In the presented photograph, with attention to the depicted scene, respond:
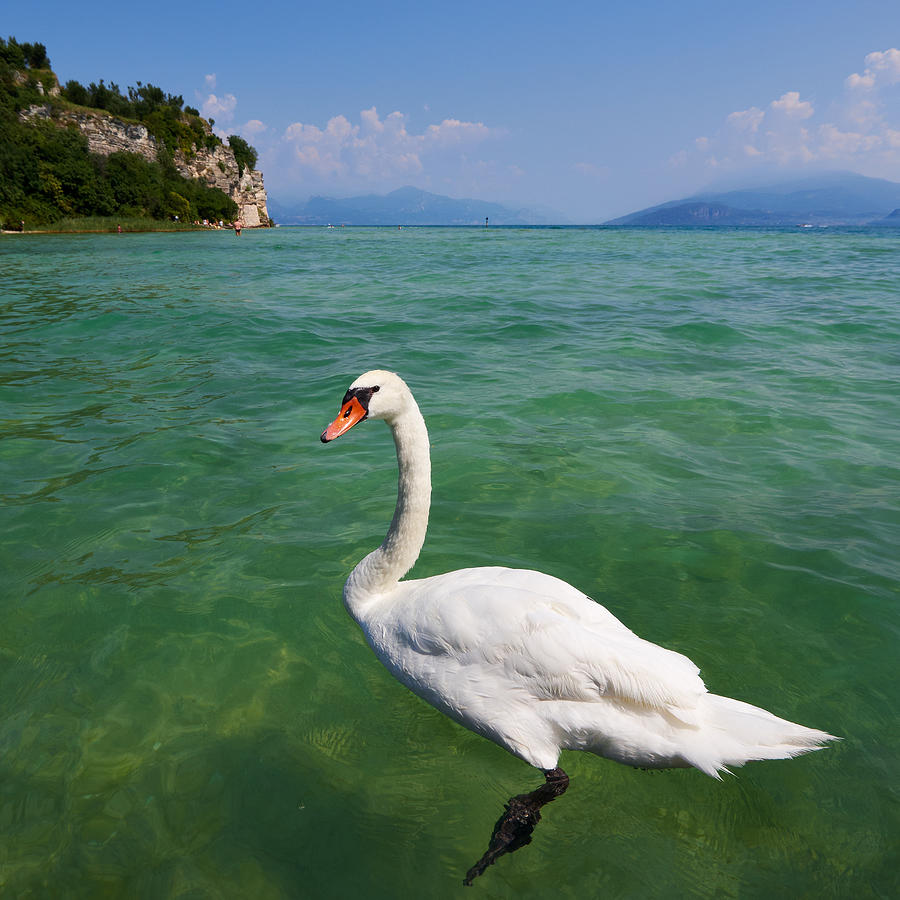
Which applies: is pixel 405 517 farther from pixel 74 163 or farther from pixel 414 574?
pixel 74 163

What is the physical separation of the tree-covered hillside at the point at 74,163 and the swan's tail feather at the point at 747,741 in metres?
71.9

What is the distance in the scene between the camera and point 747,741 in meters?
2.29

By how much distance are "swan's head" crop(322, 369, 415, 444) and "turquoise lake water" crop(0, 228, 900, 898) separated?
1554 mm

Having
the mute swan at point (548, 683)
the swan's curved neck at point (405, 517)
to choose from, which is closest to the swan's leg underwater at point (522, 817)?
the mute swan at point (548, 683)

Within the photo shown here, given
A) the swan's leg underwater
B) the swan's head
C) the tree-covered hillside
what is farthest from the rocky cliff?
the swan's leg underwater

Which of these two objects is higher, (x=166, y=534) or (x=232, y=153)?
(x=232, y=153)

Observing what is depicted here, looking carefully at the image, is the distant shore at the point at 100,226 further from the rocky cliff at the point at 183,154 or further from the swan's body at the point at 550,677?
the swan's body at the point at 550,677

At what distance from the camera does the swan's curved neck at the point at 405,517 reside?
3.25 metres

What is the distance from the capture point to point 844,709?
10.3ft

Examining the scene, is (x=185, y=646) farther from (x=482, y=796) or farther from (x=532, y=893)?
(x=532, y=893)

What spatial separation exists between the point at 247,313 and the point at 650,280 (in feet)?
45.6

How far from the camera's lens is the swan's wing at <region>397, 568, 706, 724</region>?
2.41 meters

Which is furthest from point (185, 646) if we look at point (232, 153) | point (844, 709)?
point (232, 153)

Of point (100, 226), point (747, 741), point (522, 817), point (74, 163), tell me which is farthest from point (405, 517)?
point (74, 163)
